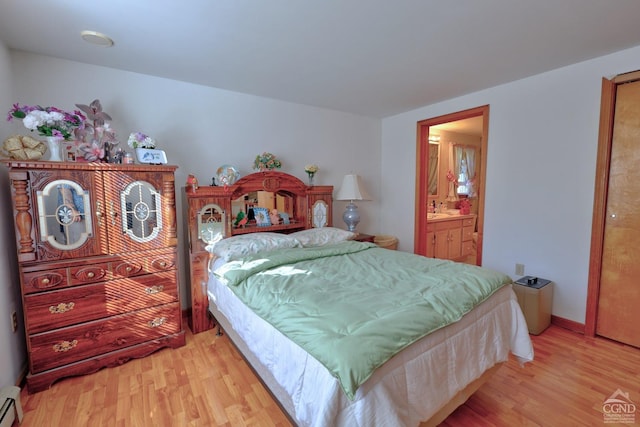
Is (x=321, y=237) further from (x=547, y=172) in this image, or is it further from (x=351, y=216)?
(x=547, y=172)

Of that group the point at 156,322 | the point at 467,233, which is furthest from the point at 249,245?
the point at 467,233

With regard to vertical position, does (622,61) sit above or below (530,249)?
above

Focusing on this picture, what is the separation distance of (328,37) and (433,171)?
12.2ft

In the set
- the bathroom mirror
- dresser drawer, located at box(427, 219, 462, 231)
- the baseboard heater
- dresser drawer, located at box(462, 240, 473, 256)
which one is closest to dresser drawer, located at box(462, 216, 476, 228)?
dresser drawer, located at box(427, 219, 462, 231)

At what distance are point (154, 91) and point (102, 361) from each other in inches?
88.1

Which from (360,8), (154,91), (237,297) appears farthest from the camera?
(154,91)

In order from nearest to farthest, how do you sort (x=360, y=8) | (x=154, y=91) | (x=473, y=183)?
(x=360, y=8), (x=154, y=91), (x=473, y=183)

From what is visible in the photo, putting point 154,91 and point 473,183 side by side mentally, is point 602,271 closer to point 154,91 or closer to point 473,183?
point 473,183

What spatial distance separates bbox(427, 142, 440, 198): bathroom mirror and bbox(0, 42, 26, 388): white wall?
Answer: 16.7 ft

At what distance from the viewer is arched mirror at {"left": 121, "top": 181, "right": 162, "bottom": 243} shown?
6.99 feet

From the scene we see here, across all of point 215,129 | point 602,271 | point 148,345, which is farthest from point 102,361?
point 602,271

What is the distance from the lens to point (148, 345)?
2221mm

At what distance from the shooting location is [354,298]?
5.05 feet

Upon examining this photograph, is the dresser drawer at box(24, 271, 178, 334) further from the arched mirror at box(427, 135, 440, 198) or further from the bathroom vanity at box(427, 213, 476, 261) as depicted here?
the arched mirror at box(427, 135, 440, 198)
